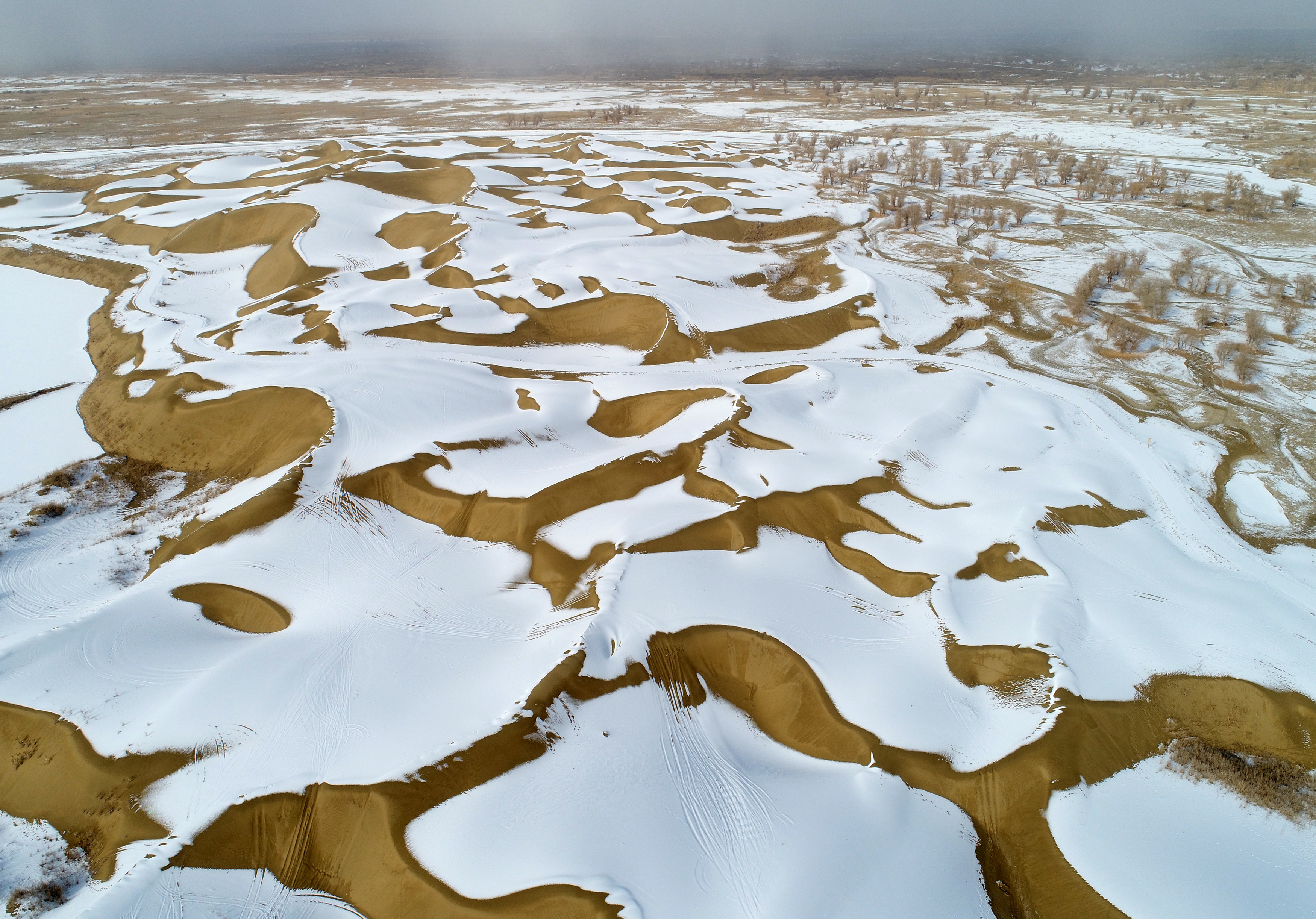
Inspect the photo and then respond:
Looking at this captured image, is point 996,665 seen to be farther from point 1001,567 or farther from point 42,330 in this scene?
point 42,330

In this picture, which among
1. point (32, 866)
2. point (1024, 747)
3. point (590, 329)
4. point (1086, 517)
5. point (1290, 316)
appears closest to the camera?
point (32, 866)

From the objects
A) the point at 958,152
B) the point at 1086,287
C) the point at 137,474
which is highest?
the point at 958,152

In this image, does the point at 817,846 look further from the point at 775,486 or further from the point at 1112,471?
the point at 1112,471

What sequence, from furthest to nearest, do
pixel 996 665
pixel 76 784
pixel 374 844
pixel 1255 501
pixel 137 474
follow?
pixel 137 474, pixel 1255 501, pixel 996 665, pixel 76 784, pixel 374 844

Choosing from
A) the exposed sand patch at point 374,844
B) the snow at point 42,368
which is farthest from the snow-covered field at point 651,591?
the snow at point 42,368

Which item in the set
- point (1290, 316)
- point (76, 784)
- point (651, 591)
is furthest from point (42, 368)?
point (1290, 316)

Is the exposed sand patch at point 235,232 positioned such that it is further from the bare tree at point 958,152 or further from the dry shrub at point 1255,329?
the bare tree at point 958,152

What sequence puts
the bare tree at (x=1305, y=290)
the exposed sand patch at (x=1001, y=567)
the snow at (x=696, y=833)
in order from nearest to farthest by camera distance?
1. the snow at (x=696, y=833)
2. the exposed sand patch at (x=1001, y=567)
3. the bare tree at (x=1305, y=290)
